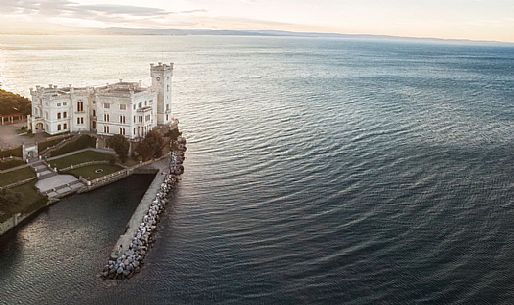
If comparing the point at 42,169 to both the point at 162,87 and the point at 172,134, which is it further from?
the point at 162,87

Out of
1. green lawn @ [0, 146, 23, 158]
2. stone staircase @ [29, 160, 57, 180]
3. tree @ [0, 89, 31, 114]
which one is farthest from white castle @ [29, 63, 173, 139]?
stone staircase @ [29, 160, 57, 180]

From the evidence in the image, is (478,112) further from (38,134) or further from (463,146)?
(38,134)

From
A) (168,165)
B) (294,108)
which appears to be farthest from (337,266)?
(294,108)

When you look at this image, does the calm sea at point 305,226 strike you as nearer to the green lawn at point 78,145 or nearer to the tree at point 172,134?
the tree at point 172,134

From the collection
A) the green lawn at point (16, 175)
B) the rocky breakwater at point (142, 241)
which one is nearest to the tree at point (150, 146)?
the rocky breakwater at point (142, 241)

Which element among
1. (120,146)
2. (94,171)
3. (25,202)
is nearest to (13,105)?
(120,146)
